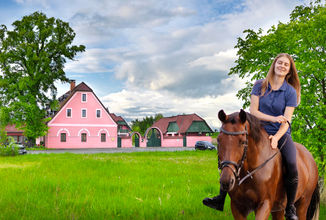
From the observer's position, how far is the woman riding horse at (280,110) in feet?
13.8

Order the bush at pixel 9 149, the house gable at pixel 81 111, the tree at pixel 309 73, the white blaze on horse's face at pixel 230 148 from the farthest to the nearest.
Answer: the house gable at pixel 81 111, the bush at pixel 9 149, the tree at pixel 309 73, the white blaze on horse's face at pixel 230 148

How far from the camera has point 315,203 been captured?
18.0ft

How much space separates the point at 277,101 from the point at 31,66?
1734 inches

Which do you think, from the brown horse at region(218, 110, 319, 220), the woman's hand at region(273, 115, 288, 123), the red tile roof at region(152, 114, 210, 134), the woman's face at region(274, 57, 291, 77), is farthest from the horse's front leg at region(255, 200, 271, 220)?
the red tile roof at region(152, 114, 210, 134)

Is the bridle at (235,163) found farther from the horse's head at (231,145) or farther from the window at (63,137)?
the window at (63,137)

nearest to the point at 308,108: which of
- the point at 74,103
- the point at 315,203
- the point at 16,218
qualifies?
the point at 315,203

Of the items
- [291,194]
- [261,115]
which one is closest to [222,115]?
[261,115]

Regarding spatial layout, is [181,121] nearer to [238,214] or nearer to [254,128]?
[238,214]

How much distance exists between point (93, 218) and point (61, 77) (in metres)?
42.4

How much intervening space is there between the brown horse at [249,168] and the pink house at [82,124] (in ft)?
153

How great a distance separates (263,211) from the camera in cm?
366

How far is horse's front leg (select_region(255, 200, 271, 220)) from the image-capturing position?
3.62 meters

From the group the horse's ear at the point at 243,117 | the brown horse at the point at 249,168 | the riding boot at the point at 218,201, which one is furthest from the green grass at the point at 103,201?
the horse's ear at the point at 243,117

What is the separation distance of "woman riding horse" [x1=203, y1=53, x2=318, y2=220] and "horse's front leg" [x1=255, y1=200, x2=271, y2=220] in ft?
2.34
